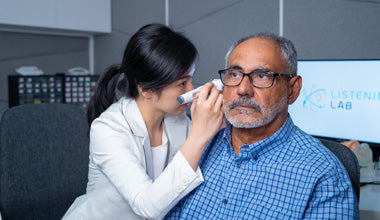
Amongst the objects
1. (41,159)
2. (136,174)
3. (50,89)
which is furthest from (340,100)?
(50,89)

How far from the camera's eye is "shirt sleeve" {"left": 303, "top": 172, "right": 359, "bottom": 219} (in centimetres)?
79

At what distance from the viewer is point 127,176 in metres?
1.08

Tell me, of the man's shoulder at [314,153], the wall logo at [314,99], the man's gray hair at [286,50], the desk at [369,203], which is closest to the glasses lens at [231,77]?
the man's gray hair at [286,50]

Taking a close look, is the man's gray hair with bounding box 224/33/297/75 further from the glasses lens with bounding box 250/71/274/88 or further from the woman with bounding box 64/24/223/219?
the woman with bounding box 64/24/223/219

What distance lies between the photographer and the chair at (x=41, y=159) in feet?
4.37

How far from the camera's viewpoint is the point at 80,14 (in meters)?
2.71

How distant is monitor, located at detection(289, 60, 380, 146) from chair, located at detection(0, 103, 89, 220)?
1021 millimetres

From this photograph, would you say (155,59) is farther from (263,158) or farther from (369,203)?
(369,203)

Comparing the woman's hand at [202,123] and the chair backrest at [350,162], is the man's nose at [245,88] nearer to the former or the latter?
the woman's hand at [202,123]

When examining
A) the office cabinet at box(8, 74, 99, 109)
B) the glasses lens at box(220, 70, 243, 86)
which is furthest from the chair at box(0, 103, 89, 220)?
the office cabinet at box(8, 74, 99, 109)

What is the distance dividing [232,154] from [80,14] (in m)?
2.10

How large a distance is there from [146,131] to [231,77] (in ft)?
1.31

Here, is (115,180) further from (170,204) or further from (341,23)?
(341,23)

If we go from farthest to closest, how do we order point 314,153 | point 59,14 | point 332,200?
1. point 59,14
2. point 314,153
3. point 332,200
